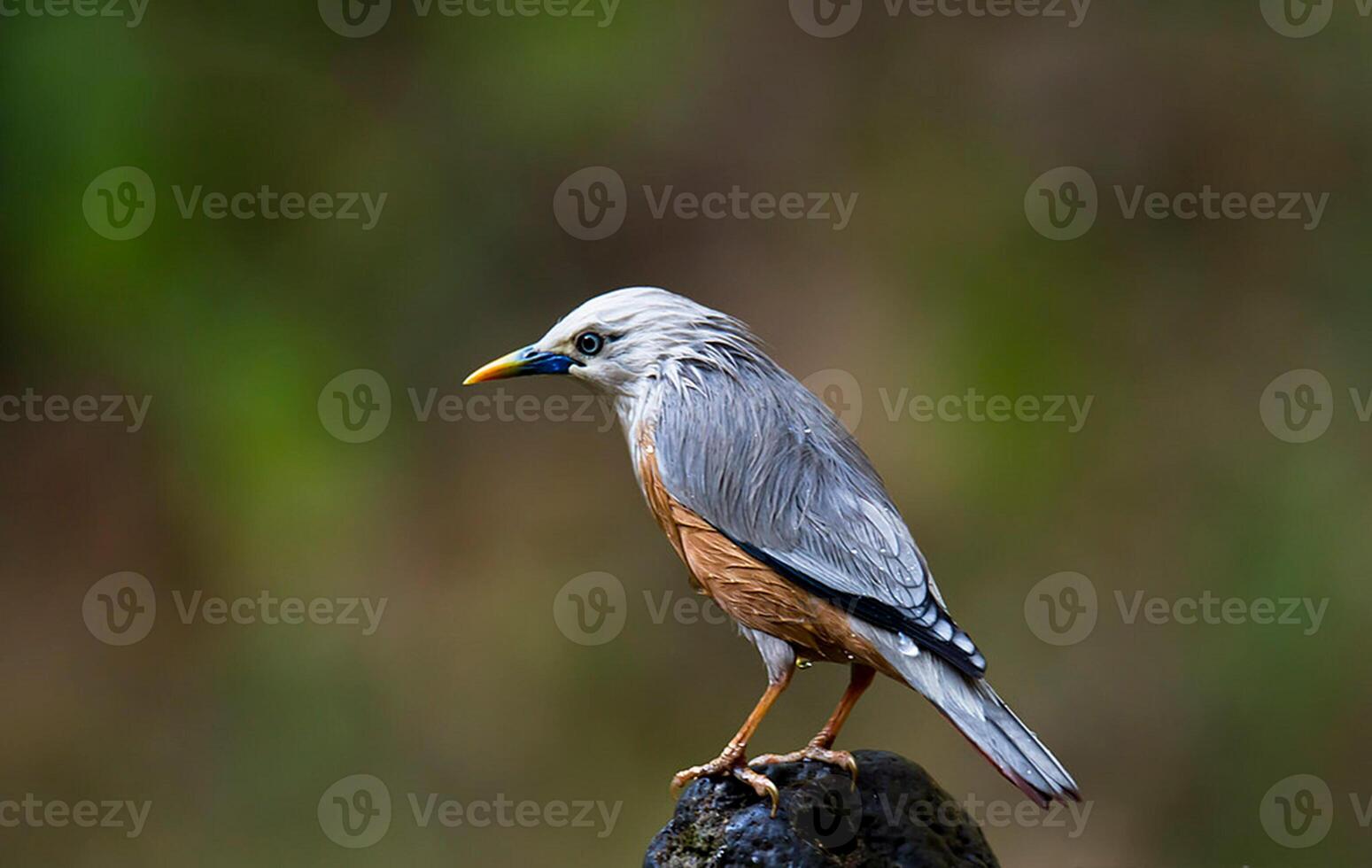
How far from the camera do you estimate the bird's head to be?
3633mm

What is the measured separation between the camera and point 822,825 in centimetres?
347

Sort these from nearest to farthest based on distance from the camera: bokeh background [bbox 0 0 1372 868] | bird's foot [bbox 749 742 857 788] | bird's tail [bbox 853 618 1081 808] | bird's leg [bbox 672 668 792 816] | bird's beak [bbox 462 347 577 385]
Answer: bird's tail [bbox 853 618 1081 808] < bird's leg [bbox 672 668 792 816] < bird's foot [bbox 749 742 857 788] < bird's beak [bbox 462 347 577 385] < bokeh background [bbox 0 0 1372 868]

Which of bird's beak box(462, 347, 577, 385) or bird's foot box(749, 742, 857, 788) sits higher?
bird's beak box(462, 347, 577, 385)

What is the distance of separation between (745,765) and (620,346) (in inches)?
42.8

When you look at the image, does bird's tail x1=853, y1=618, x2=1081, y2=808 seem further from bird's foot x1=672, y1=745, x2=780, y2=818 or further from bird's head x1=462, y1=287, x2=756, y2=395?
bird's head x1=462, y1=287, x2=756, y2=395

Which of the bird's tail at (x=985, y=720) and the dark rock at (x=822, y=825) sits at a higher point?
the bird's tail at (x=985, y=720)

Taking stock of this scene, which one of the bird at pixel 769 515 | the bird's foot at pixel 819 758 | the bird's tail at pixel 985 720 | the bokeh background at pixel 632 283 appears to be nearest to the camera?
the bird's tail at pixel 985 720

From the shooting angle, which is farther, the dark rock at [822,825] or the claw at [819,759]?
the claw at [819,759]

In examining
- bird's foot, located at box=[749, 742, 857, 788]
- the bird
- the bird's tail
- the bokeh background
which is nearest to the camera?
the bird's tail

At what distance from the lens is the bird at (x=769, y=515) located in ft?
10.6

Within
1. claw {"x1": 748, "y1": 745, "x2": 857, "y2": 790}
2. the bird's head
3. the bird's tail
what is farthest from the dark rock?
the bird's head

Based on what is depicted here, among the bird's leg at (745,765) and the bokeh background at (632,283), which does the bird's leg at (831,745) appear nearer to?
the bird's leg at (745,765)

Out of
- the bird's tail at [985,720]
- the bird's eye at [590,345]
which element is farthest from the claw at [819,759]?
the bird's eye at [590,345]

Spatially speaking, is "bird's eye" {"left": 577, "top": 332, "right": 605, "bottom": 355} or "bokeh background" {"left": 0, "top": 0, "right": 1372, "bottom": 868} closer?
"bird's eye" {"left": 577, "top": 332, "right": 605, "bottom": 355}
